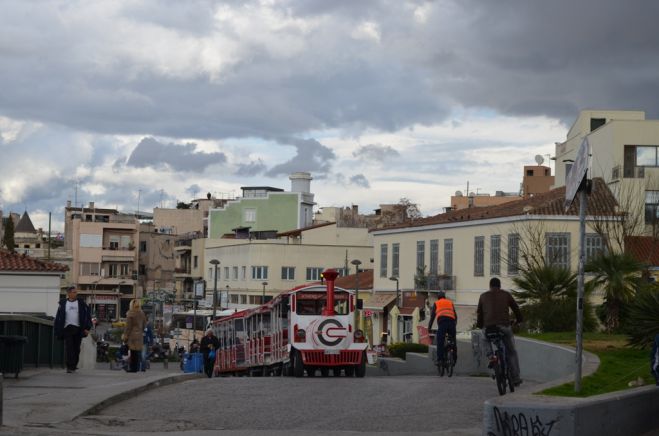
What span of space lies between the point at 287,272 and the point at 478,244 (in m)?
40.3

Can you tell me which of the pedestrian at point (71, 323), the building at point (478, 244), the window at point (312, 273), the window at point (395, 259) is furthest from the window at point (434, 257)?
the pedestrian at point (71, 323)

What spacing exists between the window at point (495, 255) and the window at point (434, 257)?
4.89 meters

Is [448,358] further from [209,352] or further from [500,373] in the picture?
[500,373]

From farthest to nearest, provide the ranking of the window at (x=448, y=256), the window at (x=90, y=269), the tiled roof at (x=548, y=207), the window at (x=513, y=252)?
the window at (x=90, y=269) → the window at (x=448, y=256) → the tiled roof at (x=548, y=207) → the window at (x=513, y=252)

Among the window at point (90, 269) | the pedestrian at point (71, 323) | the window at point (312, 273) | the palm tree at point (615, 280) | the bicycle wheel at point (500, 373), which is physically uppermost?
the window at point (90, 269)

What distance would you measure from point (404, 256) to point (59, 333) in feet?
143

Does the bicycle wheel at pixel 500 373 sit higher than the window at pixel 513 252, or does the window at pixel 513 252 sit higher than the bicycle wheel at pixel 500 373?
the window at pixel 513 252

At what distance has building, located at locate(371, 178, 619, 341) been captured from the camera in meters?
54.8

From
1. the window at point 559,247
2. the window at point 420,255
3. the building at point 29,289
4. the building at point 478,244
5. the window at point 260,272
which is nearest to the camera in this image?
the window at point 559,247

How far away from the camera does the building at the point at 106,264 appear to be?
13512 cm

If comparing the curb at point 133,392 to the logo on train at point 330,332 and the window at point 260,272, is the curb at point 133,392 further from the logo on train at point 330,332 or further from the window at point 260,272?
the window at point 260,272

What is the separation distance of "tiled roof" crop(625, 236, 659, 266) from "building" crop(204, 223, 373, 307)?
128 feet

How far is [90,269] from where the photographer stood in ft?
448

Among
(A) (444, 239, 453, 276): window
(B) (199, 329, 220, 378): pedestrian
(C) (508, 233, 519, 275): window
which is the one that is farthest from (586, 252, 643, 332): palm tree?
(A) (444, 239, 453, 276): window
